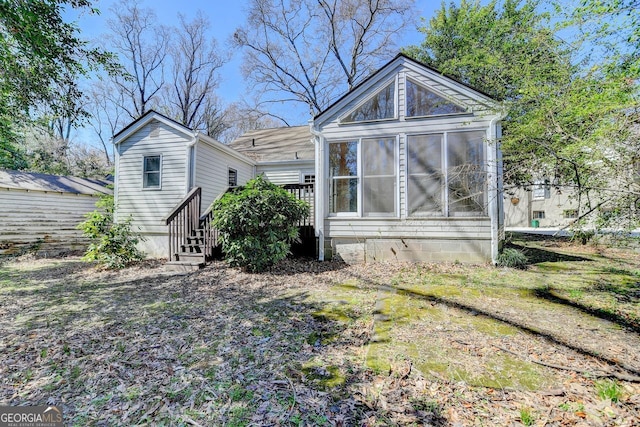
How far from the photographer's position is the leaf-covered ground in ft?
6.58

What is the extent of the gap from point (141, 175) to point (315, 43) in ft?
47.9

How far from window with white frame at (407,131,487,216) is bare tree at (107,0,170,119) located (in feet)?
72.8

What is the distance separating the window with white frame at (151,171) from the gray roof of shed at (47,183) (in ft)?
13.5

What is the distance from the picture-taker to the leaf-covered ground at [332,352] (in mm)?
2006

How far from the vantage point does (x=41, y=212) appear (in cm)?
1006

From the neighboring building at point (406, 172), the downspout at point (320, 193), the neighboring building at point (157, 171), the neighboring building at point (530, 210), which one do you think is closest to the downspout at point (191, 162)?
the neighboring building at point (157, 171)

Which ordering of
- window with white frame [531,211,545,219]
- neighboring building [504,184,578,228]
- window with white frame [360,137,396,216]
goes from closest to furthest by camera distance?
1. window with white frame [360,137,396,216]
2. neighboring building [504,184,578,228]
3. window with white frame [531,211,545,219]

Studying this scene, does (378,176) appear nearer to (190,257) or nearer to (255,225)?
(255,225)

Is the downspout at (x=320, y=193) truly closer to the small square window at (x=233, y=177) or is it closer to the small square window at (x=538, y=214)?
the small square window at (x=233, y=177)

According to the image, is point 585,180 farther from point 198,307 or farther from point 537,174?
point 198,307

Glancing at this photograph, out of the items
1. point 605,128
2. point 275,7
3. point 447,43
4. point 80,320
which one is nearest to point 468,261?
point 605,128

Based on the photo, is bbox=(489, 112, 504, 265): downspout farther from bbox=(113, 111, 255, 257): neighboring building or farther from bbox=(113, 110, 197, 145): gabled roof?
bbox=(113, 110, 197, 145): gabled roof

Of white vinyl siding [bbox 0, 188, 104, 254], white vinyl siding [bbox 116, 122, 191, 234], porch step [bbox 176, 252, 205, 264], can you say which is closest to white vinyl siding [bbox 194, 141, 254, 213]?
white vinyl siding [bbox 116, 122, 191, 234]

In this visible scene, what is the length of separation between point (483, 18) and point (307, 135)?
26.8 feet
